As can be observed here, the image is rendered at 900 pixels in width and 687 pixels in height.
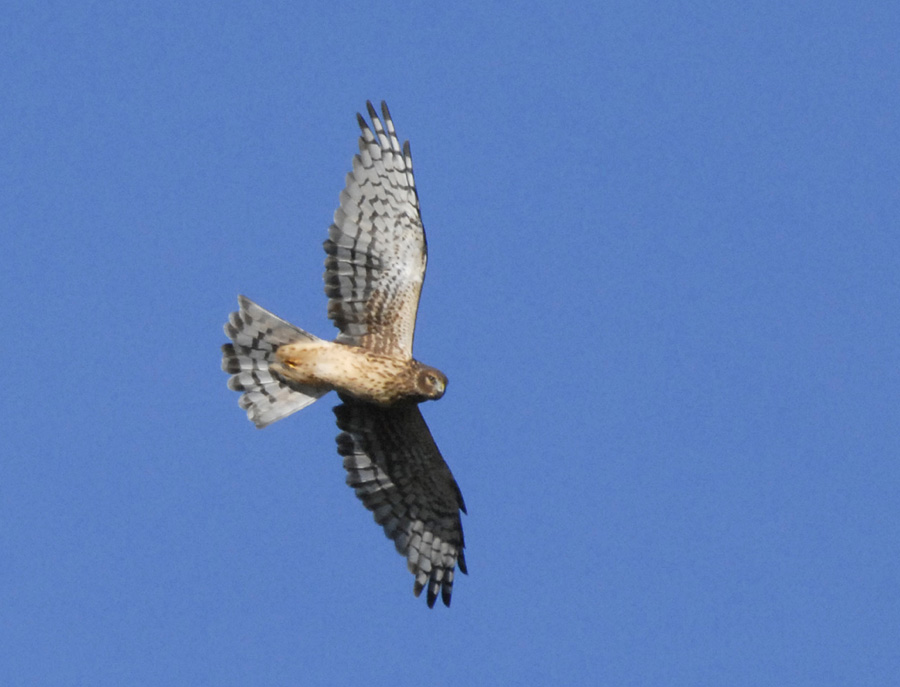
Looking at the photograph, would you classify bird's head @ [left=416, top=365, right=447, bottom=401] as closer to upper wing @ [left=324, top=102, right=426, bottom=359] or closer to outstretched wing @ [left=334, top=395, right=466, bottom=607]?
upper wing @ [left=324, top=102, right=426, bottom=359]

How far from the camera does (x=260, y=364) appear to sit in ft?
39.4

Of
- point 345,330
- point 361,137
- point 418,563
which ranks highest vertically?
point 361,137

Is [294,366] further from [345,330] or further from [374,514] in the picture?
[374,514]

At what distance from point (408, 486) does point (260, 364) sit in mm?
1569

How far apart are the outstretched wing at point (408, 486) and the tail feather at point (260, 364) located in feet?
1.38

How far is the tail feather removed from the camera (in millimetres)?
11820

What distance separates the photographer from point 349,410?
12.2 m

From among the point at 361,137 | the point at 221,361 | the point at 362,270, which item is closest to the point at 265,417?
the point at 221,361

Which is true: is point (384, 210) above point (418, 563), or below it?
above

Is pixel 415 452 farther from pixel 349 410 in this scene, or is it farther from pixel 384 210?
pixel 384 210

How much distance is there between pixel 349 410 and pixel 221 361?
1.06 metres

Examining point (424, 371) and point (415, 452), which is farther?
point (415, 452)

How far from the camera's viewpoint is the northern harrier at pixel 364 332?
37.2 feet

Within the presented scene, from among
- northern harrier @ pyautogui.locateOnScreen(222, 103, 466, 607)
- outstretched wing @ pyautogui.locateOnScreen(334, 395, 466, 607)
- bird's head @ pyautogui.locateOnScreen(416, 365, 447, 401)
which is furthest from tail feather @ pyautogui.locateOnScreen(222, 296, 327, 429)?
bird's head @ pyautogui.locateOnScreen(416, 365, 447, 401)
